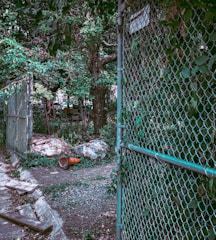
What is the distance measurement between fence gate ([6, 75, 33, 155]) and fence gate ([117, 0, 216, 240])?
543 centimetres

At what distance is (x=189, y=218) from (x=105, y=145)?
699 centimetres

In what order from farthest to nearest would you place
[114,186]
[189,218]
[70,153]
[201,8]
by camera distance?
[70,153] < [114,186] < [189,218] < [201,8]

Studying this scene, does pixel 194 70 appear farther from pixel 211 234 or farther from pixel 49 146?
pixel 49 146

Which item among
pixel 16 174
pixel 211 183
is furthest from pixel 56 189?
pixel 211 183

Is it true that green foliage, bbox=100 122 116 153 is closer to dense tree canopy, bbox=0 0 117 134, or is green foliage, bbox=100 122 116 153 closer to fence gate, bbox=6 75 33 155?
dense tree canopy, bbox=0 0 117 134

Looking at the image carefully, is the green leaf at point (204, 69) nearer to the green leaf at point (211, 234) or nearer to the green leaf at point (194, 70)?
the green leaf at point (194, 70)

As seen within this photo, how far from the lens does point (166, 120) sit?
2.03 meters

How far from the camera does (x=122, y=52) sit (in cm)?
272

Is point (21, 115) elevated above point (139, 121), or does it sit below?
below

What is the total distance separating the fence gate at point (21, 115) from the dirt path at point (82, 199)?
1.16m

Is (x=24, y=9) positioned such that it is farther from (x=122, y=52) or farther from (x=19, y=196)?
(x=19, y=196)

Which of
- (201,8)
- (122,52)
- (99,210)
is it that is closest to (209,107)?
(201,8)

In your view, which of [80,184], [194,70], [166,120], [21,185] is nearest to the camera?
[194,70]

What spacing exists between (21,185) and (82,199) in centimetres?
164
